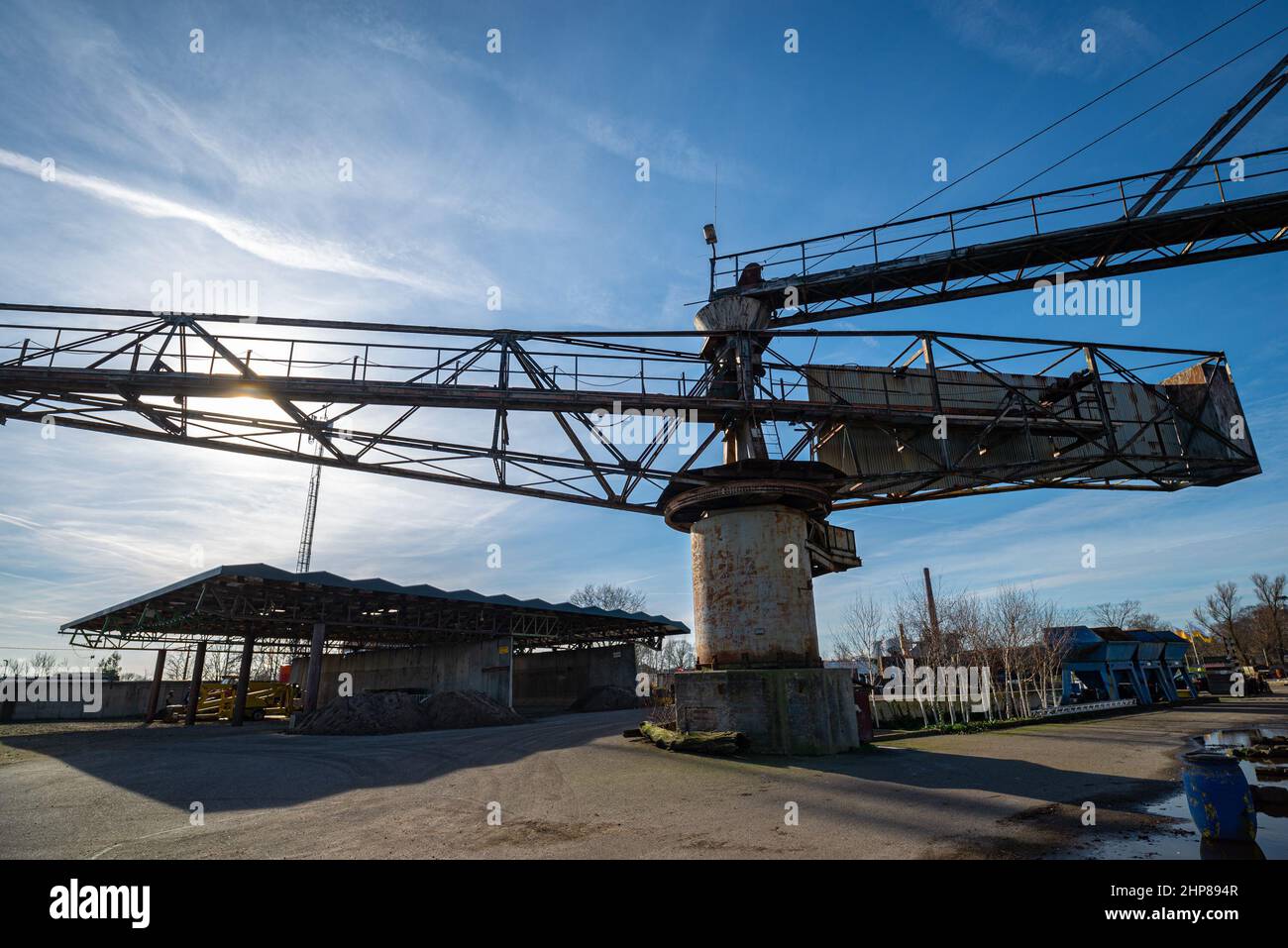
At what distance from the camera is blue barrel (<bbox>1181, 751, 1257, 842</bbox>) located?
5.90 m

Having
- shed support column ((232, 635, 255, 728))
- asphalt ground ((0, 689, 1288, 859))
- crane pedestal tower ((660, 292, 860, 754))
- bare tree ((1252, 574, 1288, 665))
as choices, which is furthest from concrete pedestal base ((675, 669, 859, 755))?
bare tree ((1252, 574, 1288, 665))

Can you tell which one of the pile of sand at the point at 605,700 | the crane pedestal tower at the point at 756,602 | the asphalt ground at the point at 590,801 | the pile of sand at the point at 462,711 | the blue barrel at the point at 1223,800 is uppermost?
the crane pedestal tower at the point at 756,602

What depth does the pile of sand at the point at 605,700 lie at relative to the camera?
3456 centimetres

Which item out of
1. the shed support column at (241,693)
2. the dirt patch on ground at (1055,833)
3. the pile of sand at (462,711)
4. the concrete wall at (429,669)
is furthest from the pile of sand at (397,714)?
the dirt patch on ground at (1055,833)

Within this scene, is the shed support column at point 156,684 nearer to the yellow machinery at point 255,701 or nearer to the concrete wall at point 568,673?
the yellow machinery at point 255,701

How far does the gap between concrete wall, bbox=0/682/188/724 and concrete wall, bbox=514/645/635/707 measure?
73.9ft

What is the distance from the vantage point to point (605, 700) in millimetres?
34875

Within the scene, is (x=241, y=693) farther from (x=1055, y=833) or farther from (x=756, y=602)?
(x=1055, y=833)

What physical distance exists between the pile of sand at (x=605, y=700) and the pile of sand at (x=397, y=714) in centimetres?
981

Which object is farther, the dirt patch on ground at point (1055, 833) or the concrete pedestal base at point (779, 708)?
the concrete pedestal base at point (779, 708)

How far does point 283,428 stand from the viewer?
448 inches

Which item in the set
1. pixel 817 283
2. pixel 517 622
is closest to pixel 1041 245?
pixel 817 283
